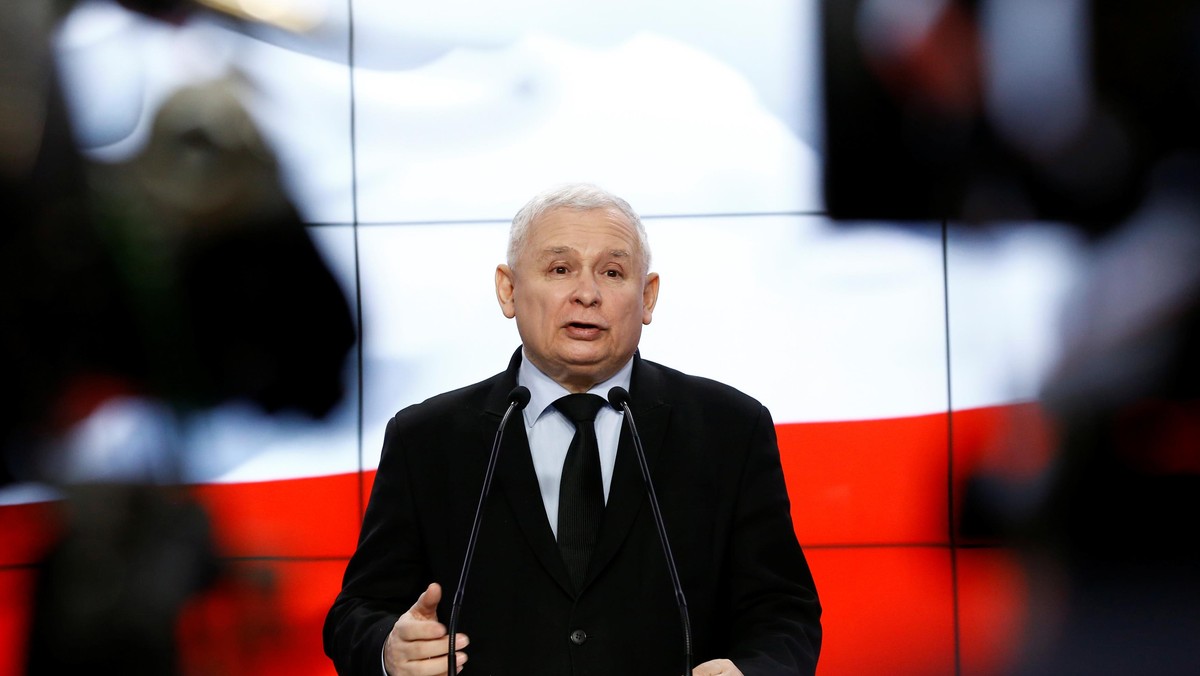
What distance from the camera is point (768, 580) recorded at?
1.62 metres

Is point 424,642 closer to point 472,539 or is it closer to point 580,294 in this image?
point 472,539

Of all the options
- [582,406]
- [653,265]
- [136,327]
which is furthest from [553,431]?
[136,327]

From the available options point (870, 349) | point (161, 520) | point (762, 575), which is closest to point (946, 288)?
point (870, 349)

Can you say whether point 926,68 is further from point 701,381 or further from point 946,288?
point 701,381

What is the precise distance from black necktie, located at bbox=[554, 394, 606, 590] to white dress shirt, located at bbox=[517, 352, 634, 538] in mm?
19

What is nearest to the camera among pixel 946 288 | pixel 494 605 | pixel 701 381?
pixel 494 605

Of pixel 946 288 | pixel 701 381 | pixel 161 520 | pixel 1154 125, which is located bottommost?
pixel 161 520

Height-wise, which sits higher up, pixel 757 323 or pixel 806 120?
Answer: pixel 806 120

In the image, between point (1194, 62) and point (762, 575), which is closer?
point (762, 575)

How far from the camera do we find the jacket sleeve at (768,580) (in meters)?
1.56

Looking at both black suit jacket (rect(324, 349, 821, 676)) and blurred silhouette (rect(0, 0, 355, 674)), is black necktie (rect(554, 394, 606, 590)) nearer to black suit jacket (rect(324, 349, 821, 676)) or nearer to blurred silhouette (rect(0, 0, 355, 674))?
black suit jacket (rect(324, 349, 821, 676))

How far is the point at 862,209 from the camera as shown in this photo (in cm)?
257

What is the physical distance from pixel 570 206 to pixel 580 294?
0.15 m

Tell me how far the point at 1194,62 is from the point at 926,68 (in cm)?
61
